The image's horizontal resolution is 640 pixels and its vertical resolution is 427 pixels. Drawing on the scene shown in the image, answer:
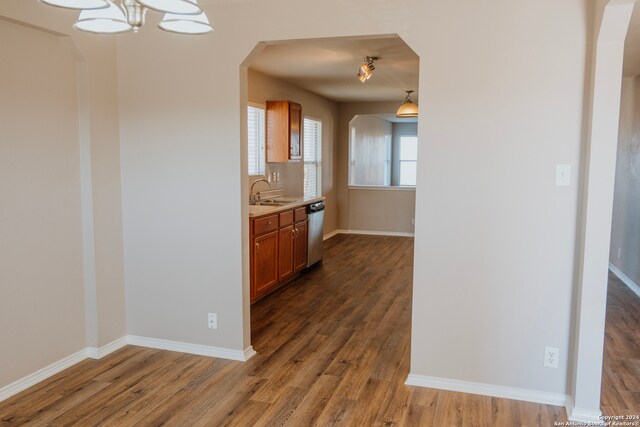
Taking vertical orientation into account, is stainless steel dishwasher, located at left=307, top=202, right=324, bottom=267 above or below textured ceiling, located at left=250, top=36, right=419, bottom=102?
below

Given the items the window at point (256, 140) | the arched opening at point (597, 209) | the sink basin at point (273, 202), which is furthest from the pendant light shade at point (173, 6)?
the window at point (256, 140)

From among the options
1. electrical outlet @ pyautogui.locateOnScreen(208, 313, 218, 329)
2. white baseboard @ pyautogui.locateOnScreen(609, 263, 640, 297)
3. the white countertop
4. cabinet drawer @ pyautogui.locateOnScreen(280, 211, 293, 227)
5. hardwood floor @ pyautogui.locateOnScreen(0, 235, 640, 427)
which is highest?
the white countertop

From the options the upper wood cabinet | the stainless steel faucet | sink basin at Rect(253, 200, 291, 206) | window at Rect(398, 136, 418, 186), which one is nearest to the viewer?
sink basin at Rect(253, 200, 291, 206)

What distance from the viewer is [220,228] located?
3.69 m

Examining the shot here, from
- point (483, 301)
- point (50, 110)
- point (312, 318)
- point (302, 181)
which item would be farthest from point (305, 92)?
point (483, 301)

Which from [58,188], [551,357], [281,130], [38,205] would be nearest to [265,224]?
[281,130]

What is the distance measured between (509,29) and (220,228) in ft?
7.25

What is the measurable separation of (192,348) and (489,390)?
6.76 ft

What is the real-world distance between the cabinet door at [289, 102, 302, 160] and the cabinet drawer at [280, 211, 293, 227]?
3.71ft

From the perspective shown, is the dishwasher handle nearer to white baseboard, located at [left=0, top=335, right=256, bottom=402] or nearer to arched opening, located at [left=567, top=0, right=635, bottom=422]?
white baseboard, located at [left=0, top=335, right=256, bottom=402]

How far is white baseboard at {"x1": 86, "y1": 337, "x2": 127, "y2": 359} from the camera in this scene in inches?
147

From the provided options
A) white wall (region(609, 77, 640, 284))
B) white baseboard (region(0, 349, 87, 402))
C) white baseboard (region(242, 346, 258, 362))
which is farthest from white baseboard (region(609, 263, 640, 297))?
white baseboard (region(0, 349, 87, 402))

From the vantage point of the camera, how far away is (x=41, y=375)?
132 inches

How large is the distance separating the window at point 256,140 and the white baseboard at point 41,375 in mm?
3207
